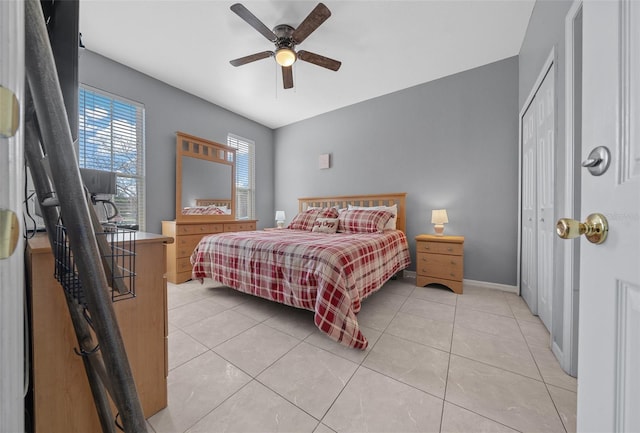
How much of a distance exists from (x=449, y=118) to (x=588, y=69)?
302cm

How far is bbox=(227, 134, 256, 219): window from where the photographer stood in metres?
4.32

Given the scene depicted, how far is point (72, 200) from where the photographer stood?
50cm

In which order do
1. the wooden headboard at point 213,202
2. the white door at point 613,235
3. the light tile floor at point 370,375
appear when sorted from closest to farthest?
1. the white door at point 613,235
2. the light tile floor at point 370,375
3. the wooden headboard at point 213,202

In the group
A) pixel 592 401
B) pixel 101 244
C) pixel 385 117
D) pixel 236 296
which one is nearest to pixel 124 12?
pixel 101 244

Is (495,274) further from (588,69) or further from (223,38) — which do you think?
(223,38)

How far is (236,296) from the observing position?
2.59 m

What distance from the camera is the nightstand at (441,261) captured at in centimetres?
271

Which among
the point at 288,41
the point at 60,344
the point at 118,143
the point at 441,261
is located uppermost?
the point at 288,41

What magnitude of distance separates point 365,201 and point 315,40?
224 cm

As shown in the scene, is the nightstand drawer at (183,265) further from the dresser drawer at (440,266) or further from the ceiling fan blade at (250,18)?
the dresser drawer at (440,266)

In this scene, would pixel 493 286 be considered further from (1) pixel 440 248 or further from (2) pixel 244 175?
(2) pixel 244 175

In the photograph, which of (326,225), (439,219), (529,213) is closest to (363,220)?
(326,225)

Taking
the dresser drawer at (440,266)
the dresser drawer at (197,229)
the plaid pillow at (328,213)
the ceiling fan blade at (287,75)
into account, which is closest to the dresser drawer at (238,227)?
the dresser drawer at (197,229)

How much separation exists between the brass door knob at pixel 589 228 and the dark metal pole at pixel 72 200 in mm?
974
